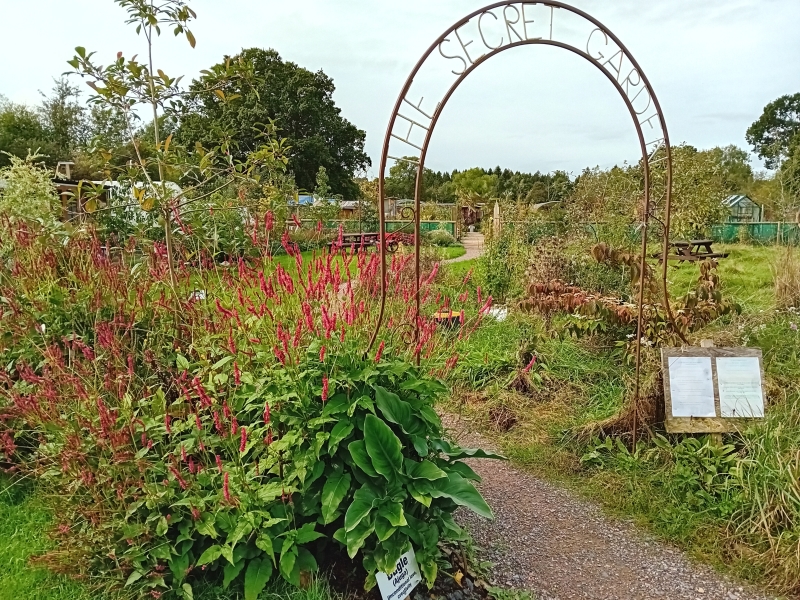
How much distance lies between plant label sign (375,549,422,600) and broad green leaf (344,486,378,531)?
23 centimetres

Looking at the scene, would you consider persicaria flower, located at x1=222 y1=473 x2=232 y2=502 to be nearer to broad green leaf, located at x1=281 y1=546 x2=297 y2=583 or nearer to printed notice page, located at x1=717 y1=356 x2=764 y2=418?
broad green leaf, located at x1=281 y1=546 x2=297 y2=583

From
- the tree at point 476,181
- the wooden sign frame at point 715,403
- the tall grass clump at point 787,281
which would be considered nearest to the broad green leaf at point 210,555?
the wooden sign frame at point 715,403

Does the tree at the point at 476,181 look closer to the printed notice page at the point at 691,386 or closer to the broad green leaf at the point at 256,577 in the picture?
the printed notice page at the point at 691,386

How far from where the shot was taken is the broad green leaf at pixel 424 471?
1.93 metres

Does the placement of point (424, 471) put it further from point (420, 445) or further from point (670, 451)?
point (670, 451)

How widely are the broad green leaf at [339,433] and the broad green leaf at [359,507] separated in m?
0.17

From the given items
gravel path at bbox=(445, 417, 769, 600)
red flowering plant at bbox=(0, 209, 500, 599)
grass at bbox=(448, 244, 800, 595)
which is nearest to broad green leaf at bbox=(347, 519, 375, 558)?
red flowering plant at bbox=(0, 209, 500, 599)

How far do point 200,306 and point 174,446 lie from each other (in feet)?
2.62

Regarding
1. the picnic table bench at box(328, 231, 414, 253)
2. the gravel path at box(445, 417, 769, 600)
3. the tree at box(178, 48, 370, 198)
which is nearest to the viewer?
the gravel path at box(445, 417, 769, 600)

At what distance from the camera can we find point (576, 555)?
245 centimetres

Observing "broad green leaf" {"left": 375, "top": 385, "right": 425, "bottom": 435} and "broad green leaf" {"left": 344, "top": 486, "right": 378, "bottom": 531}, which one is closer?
"broad green leaf" {"left": 344, "top": 486, "right": 378, "bottom": 531}

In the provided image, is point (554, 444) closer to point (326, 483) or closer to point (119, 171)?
point (326, 483)

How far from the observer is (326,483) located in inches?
76.9

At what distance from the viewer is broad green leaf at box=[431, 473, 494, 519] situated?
6.37ft
